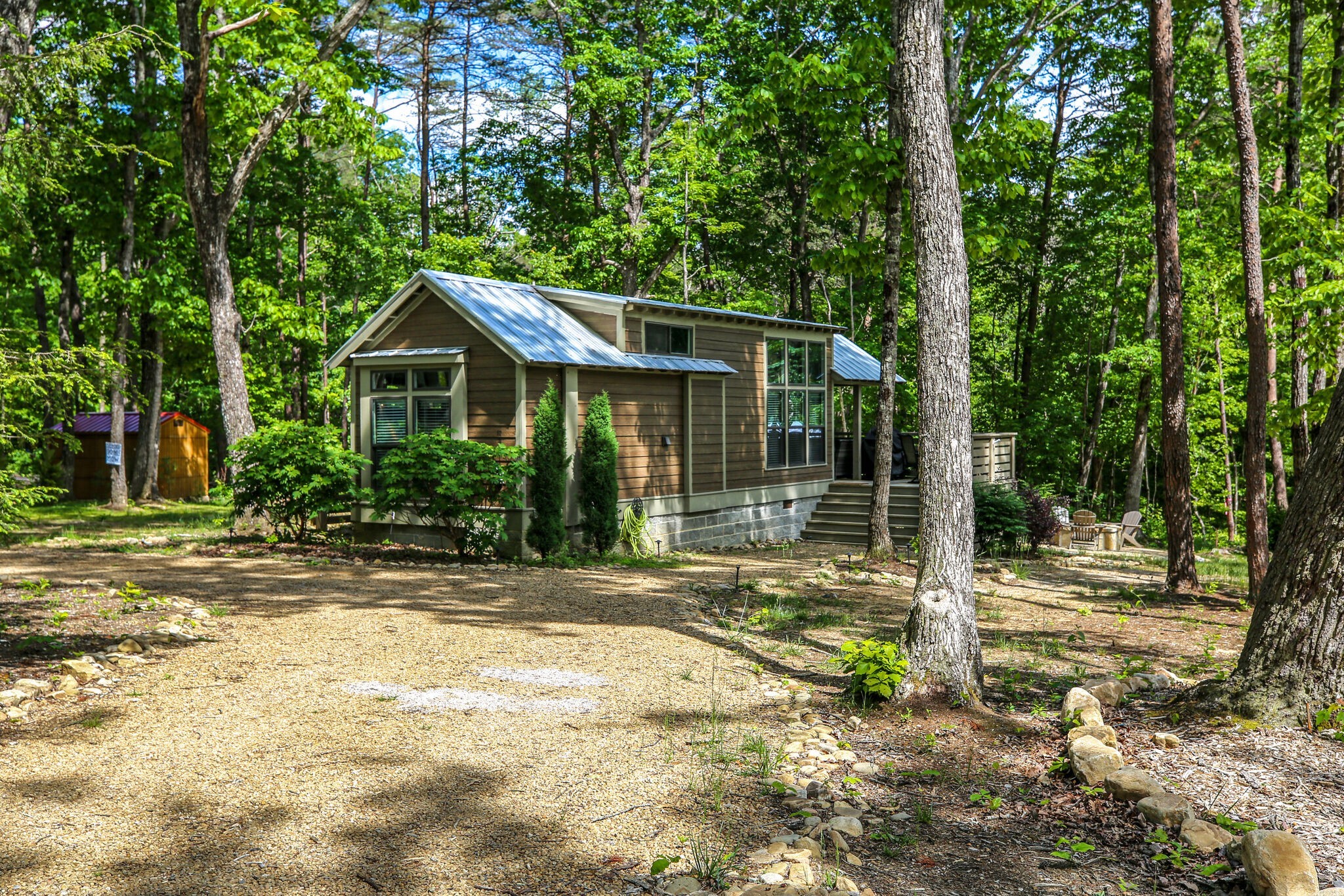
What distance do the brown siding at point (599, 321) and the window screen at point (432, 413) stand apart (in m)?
2.62

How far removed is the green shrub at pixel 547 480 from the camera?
12.5 m

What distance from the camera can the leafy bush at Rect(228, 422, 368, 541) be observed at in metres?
12.7

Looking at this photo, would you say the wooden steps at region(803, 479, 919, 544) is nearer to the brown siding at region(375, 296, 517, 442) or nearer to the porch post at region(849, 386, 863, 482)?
the porch post at region(849, 386, 863, 482)

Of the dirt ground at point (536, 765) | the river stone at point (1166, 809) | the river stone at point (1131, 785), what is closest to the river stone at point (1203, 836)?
the river stone at point (1166, 809)

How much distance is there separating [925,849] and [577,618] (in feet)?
16.6

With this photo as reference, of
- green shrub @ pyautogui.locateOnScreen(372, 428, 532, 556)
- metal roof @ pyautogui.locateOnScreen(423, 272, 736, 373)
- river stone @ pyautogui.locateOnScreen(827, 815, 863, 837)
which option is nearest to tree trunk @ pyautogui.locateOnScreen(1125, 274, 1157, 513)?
metal roof @ pyautogui.locateOnScreen(423, 272, 736, 373)

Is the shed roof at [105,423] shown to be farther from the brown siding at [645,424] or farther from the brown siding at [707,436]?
the brown siding at [707,436]

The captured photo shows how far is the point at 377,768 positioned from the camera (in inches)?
176

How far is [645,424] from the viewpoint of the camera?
1461cm

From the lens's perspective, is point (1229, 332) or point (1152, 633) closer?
point (1152, 633)

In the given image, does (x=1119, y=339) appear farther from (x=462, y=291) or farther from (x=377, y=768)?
(x=377, y=768)

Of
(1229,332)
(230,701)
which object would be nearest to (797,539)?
(1229,332)

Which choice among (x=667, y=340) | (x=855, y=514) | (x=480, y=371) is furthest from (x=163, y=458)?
(x=855, y=514)

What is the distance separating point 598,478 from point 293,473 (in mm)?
4215
